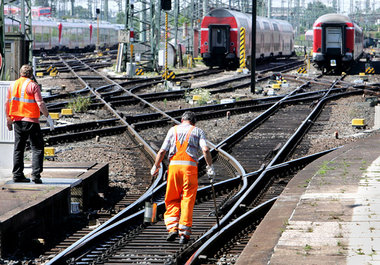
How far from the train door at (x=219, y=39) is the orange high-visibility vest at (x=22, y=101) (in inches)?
1232

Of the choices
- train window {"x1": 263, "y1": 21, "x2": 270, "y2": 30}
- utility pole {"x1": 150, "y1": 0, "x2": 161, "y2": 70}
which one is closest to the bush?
utility pole {"x1": 150, "y1": 0, "x2": 161, "y2": 70}

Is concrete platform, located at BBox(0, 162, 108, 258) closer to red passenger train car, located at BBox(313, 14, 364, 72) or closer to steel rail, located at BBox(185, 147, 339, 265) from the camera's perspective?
steel rail, located at BBox(185, 147, 339, 265)

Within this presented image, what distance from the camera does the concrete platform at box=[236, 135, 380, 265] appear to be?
6.04 metres

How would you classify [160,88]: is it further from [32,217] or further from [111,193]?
[32,217]

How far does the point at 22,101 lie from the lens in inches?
345

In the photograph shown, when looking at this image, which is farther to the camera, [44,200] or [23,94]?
[23,94]

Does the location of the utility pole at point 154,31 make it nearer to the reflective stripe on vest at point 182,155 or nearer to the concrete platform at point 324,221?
the concrete platform at point 324,221

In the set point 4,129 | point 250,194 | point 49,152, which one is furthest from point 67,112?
point 250,194

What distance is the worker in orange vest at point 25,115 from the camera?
8.71 meters

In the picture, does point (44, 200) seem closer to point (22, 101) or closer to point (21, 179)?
point (21, 179)

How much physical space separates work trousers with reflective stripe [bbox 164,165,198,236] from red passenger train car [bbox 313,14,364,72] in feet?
101

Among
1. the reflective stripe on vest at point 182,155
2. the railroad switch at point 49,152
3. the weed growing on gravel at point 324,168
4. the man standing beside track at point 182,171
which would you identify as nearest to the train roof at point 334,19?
the weed growing on gravel at point 324,168

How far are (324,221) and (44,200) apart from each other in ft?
10.0

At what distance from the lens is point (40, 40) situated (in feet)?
189
